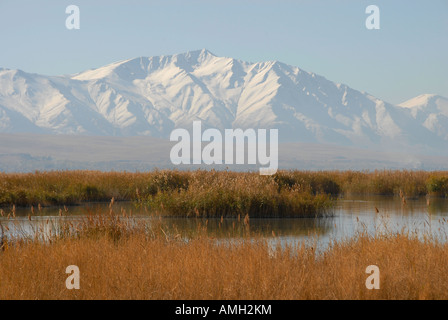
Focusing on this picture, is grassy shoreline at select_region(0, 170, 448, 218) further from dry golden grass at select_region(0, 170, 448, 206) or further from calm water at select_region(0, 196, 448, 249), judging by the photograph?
calm water at select_region(0, 196, 448, 249)

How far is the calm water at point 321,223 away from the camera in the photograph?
631 inches

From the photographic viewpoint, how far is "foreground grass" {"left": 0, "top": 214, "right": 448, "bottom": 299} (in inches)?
317

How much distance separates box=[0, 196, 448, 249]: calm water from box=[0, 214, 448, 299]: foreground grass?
10.7 feet

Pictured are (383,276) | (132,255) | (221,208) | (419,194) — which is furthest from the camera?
(419,194)

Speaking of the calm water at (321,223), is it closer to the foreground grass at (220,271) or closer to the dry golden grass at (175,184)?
the dry golden grass at (175,184)

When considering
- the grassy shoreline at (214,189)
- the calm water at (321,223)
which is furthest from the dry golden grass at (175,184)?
the calm water at (321,223)

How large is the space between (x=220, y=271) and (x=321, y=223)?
36.8 ft

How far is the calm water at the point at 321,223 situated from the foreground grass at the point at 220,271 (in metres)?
3.26

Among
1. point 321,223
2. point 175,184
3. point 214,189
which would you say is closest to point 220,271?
point 321,223

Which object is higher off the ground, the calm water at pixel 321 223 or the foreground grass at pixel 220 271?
the foreground grass at pixel 220 271
